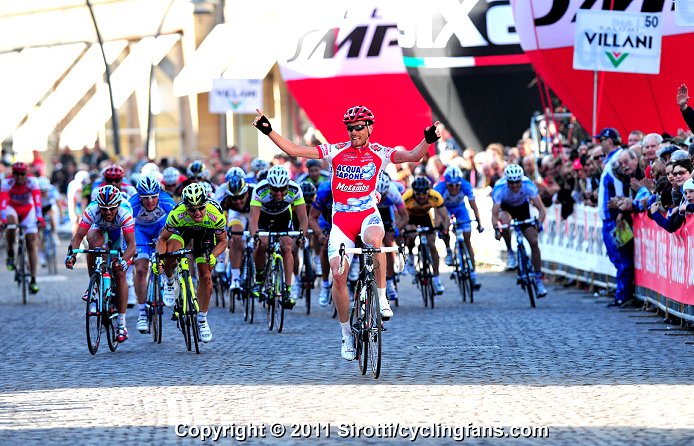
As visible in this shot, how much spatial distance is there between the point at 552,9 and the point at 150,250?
15334mm

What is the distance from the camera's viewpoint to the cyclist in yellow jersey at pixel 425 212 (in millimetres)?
21094

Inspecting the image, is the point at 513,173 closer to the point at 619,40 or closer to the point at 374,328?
the point at 619,40

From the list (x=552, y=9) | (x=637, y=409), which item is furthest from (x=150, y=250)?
(x=552, y=9)

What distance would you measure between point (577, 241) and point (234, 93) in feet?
49.6

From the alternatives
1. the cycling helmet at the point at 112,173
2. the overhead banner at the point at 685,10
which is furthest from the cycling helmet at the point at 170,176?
the overhead banner at the point at 685,10

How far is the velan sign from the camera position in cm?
2417

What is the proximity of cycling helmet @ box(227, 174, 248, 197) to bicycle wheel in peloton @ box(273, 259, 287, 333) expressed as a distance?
2.45 meters

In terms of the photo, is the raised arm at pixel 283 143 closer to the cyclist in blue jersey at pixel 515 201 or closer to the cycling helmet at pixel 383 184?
the cycling helmet at pixel 383 184

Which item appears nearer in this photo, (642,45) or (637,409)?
(637,409)

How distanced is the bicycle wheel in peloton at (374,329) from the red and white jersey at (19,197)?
1166 centimetres

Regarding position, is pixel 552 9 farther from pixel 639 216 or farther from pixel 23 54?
pixel 23 54

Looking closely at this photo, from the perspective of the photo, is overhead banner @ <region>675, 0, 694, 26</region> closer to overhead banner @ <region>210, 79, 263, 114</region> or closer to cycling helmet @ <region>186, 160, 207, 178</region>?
cycling helmet @ <region>186, 160, 207, 178</region>

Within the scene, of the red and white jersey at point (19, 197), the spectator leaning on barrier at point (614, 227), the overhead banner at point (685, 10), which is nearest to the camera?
the overhead banner at point (685, 10)

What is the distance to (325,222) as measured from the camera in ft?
67.5
